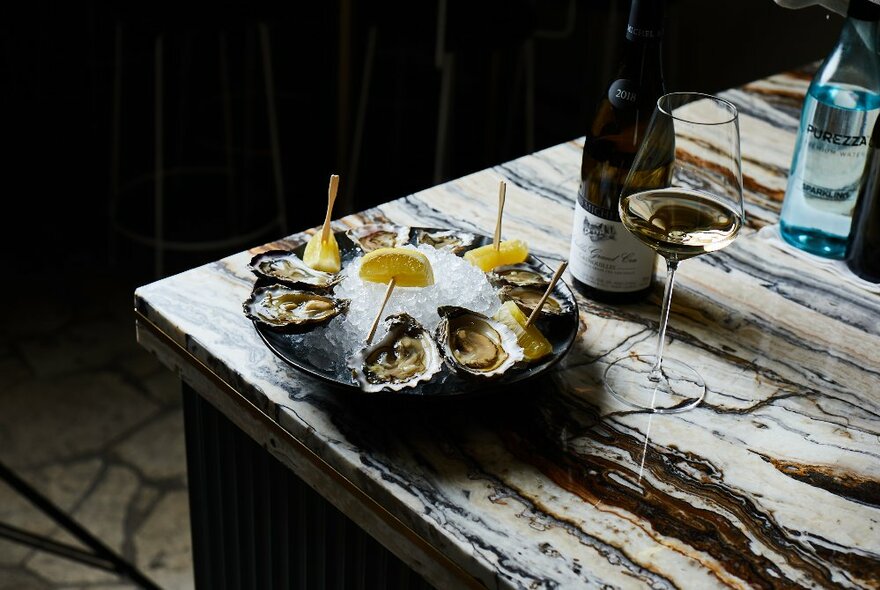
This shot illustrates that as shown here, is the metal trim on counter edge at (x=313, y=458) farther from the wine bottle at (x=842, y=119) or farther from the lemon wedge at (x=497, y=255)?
the wine bottle at (x=842, y=119)

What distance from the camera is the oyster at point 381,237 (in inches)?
39.2

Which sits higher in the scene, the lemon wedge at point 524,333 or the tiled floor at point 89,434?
the lemon wedge at point 524,333

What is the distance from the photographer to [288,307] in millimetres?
879

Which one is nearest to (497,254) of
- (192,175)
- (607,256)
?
(607,256)

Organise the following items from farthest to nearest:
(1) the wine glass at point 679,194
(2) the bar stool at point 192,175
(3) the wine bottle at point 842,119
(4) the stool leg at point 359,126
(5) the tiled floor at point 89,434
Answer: (4) the stool leg at point 359,126 → (2) the bar stool at point 192,175 → (5) the tiled floor at point 89,434 → (3) the wine bottle at point 842,119 → (1) the wine glass at point 679,194

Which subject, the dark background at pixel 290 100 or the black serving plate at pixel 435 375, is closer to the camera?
the black serving plate at pixel 435 375

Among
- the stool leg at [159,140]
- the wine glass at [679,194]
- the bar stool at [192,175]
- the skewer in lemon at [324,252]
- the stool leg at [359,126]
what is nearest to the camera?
the wine glass at [679,194]

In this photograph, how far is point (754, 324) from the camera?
3.32 feet

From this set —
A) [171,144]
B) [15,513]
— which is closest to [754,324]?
[15,513]

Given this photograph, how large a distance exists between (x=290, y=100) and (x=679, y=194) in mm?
2564

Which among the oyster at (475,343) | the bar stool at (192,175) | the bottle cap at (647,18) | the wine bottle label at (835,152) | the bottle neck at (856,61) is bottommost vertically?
the bar stool at (192,175)

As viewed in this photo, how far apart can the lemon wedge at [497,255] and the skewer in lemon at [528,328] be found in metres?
0.11

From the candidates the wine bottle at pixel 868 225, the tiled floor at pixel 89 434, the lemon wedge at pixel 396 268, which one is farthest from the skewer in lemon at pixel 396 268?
the tiled floor at pixel 89 434

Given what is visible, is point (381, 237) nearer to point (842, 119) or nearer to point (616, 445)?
point (616, 445)
